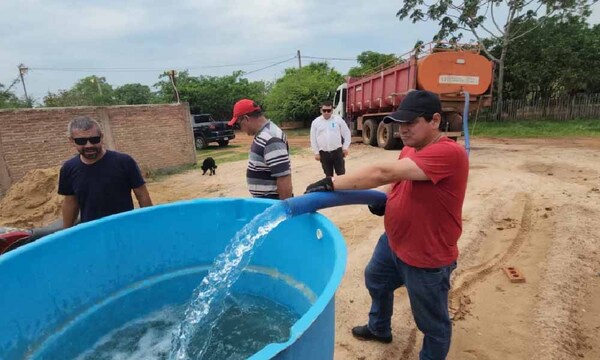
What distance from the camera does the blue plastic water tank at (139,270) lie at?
1806mm

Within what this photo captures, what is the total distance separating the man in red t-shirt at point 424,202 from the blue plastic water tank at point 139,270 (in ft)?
1.20

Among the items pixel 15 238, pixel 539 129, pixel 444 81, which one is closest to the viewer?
pixel 15 238

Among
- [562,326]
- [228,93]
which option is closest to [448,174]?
[562,326]

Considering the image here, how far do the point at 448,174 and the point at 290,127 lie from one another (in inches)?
832

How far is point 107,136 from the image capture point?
30.2 ft

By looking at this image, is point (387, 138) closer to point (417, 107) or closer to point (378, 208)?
point (378, 208)

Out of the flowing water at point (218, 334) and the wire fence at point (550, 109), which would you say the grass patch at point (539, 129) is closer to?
the wire fence at point (550, 109)

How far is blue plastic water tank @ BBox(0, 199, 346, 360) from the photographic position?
1806mm

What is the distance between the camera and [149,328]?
7.59ft

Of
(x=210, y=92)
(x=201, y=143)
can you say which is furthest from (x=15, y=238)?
(x=210, y=92)

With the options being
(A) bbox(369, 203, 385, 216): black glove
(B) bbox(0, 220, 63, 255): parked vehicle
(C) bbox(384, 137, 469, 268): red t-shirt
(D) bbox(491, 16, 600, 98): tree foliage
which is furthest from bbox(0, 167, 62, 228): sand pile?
(D) bbox(491, 16, 600, 98): tree foliage

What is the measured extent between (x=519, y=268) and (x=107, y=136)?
9.36 meters

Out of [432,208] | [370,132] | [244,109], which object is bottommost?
[370,132]

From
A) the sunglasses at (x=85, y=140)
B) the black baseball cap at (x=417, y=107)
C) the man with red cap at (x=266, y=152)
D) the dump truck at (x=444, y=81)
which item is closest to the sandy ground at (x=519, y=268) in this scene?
the man with red cap at (x=266, y=152)
